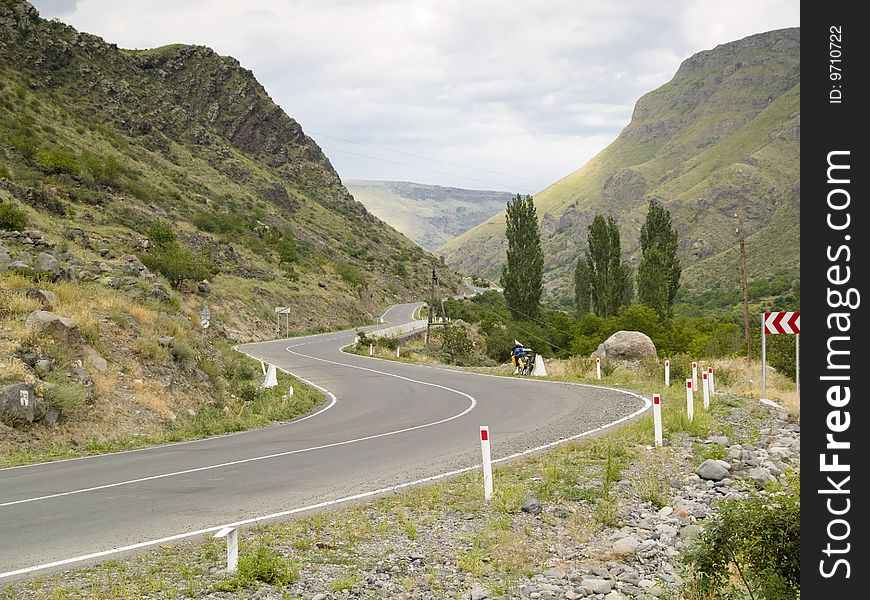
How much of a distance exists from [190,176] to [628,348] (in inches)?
2608

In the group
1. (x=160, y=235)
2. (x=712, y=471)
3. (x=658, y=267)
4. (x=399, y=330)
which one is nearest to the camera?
(x=712, y=471)

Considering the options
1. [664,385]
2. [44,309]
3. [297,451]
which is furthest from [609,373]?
[44,309]

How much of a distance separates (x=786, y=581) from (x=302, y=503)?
603 centimetres

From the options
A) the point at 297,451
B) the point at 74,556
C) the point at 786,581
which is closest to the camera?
the point at 786,581

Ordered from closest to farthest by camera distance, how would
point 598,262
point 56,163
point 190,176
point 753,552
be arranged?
point 753,552 → point 56,163 → point 598,262 → point 190,176

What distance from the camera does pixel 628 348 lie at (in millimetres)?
34406

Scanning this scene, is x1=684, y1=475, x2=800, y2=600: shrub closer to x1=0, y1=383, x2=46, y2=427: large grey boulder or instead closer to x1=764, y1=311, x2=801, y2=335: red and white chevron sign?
x1=0, y1=383, x2=46, y2=427: large grey boulder

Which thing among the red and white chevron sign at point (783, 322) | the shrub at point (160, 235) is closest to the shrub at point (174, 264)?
the shrub at point (160, 235)

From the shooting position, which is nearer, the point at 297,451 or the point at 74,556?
the point at 74,556

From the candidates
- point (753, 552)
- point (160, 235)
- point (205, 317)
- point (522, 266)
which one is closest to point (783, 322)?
point (753, 552)

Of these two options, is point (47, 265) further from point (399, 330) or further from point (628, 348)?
point (399, 330)
